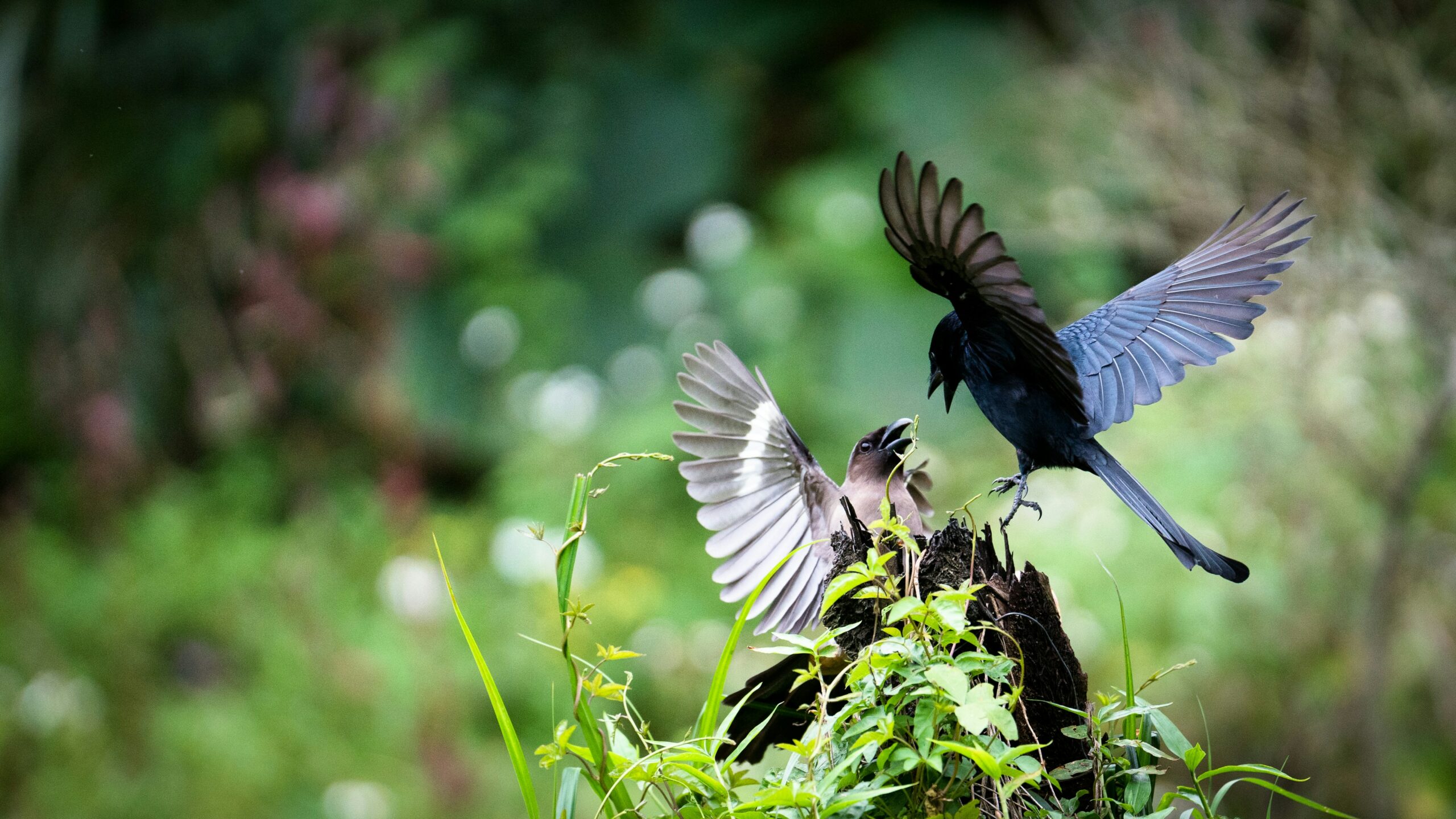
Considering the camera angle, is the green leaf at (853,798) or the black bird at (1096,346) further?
the black bird at (1096,346)

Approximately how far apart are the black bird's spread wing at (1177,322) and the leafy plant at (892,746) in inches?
24.3

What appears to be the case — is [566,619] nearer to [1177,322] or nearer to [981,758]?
[981,758]

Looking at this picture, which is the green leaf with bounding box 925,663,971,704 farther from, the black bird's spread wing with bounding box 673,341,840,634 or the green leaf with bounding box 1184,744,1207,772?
the black bird's spread wing with bounding box 673,341,840,634

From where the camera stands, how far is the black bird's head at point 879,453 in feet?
6.98

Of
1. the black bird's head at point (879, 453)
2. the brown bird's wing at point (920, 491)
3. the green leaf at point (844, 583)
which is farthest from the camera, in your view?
the brown bird's wing at point (920, 491)

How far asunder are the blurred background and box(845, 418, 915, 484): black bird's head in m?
2.36

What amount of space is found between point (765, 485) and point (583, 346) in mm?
4099

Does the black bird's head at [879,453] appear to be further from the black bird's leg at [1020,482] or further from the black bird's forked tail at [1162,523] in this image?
the black bird's forked tail at [1162,523]

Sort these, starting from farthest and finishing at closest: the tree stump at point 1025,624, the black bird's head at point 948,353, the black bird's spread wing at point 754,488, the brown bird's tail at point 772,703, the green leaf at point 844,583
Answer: the black bird's spread wing at point 754,488 < the black bird's head at point 948,353 < the brown bird's tail at point 772,703 < the tree stump at point 1025,624 < the green leaf at point 844,583

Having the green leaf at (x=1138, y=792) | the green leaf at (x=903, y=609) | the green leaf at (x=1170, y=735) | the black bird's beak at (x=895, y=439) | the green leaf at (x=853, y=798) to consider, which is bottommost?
the green leaf at (x=1138, y=792)

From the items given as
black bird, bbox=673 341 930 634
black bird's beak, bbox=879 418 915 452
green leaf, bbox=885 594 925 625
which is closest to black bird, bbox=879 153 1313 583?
black bird's beak, bbox=879 418 915 452

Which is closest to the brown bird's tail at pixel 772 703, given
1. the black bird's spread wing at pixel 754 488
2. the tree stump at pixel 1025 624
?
the tree stump at pixel 1025 624

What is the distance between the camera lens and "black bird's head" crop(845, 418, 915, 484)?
6.98ft

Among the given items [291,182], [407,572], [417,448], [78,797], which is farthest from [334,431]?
[78,797]
